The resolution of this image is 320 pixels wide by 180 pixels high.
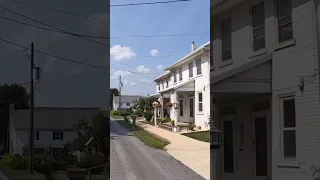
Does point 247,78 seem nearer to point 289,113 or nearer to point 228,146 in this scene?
point 289,113

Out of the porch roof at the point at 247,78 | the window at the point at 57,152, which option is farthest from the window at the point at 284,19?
the window at the point at 57,152

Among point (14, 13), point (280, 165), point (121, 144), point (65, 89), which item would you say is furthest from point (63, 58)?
point (280, 165)

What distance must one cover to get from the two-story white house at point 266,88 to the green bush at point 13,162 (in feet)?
2.86

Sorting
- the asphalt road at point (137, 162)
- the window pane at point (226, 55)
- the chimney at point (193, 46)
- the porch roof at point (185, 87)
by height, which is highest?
the chimney at point (193, 46)

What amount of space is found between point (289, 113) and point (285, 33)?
37 centimetres

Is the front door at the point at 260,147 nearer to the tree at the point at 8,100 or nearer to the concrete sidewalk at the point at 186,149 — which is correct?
the concrete sidewalk at the point at 186,149

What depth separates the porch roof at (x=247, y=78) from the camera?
94.9 inches

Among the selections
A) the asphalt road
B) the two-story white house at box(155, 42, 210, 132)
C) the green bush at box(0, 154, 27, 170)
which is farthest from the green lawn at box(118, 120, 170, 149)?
the green bush at box(0, 154, 27, 170)

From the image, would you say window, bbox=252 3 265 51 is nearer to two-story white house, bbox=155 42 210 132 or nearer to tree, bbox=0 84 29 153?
two-story white house, bbox=155 42 210 132

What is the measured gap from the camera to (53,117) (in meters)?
2.46

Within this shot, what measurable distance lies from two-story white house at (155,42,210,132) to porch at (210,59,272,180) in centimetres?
5

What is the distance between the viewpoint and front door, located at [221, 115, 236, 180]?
254 cm

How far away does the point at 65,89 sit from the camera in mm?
2422

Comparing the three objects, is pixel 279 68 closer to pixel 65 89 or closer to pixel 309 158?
pixel 309 158
